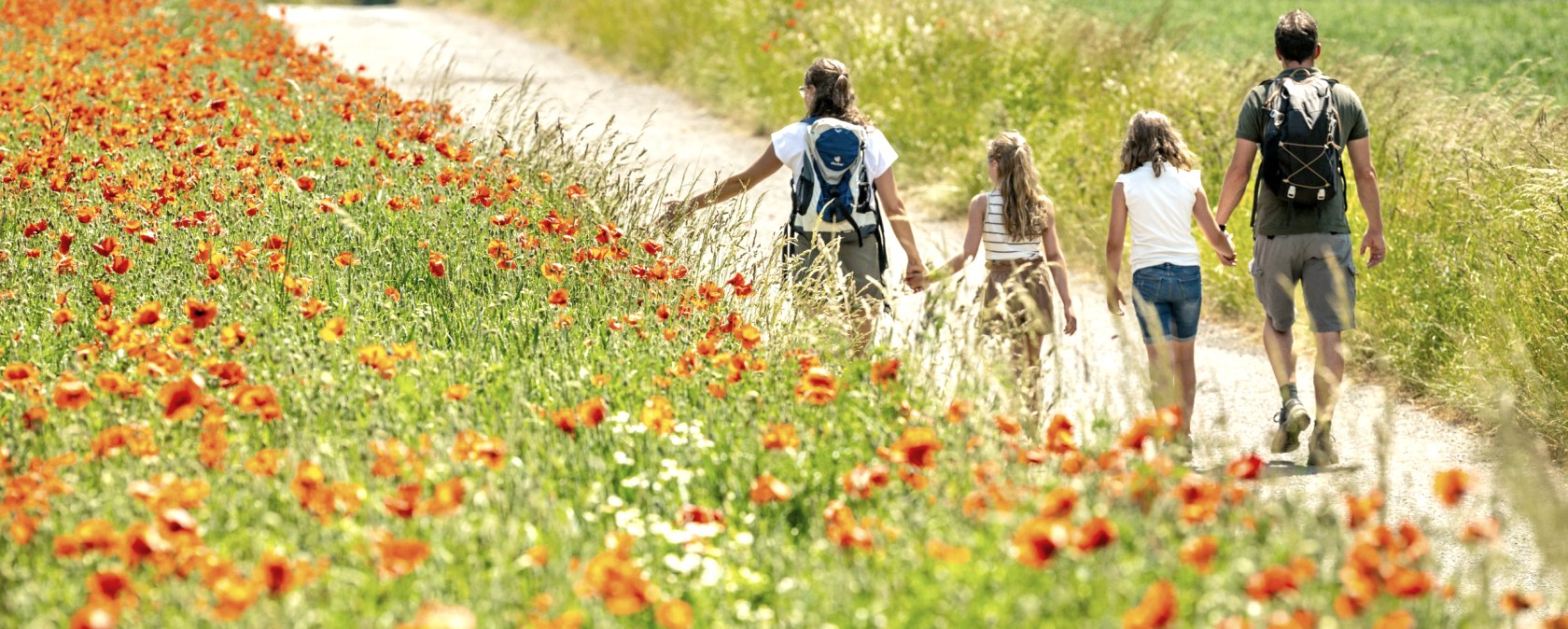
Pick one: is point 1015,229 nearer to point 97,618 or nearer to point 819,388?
point 819,388

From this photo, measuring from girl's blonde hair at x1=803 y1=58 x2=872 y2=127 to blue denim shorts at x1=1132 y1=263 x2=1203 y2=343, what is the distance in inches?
46.7

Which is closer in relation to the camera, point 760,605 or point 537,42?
point 760,605

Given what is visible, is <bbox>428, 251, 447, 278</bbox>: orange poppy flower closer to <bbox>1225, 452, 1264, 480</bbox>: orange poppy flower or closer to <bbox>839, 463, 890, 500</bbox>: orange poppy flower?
<bbox>839, 463, 890, 500</bbox>: orange poppy flower

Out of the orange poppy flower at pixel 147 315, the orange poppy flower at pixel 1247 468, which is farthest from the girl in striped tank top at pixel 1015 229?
the orange poppy flower at pixel 147 315

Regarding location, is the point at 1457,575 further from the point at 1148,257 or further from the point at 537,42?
the point at 537,42

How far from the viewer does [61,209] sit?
615cm

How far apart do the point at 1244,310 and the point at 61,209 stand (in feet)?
18.4

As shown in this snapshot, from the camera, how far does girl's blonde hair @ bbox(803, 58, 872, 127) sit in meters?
5.90

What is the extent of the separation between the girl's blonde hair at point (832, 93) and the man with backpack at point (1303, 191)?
4.71ft

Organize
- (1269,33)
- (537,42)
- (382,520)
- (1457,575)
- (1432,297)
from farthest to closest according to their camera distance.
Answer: (537,42)
(1269,33)
(1432,297)
(382,520)
(1457,575)

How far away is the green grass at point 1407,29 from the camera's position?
44.2 feet

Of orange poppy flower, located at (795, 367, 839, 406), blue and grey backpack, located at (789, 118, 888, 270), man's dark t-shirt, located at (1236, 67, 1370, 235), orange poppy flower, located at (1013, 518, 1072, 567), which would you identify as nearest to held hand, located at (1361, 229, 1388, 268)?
man's dark t-shirt, located at (1236, 67, 1370, 235)

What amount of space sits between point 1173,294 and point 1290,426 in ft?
2.08

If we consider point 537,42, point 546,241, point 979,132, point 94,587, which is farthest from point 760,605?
point 537,42
